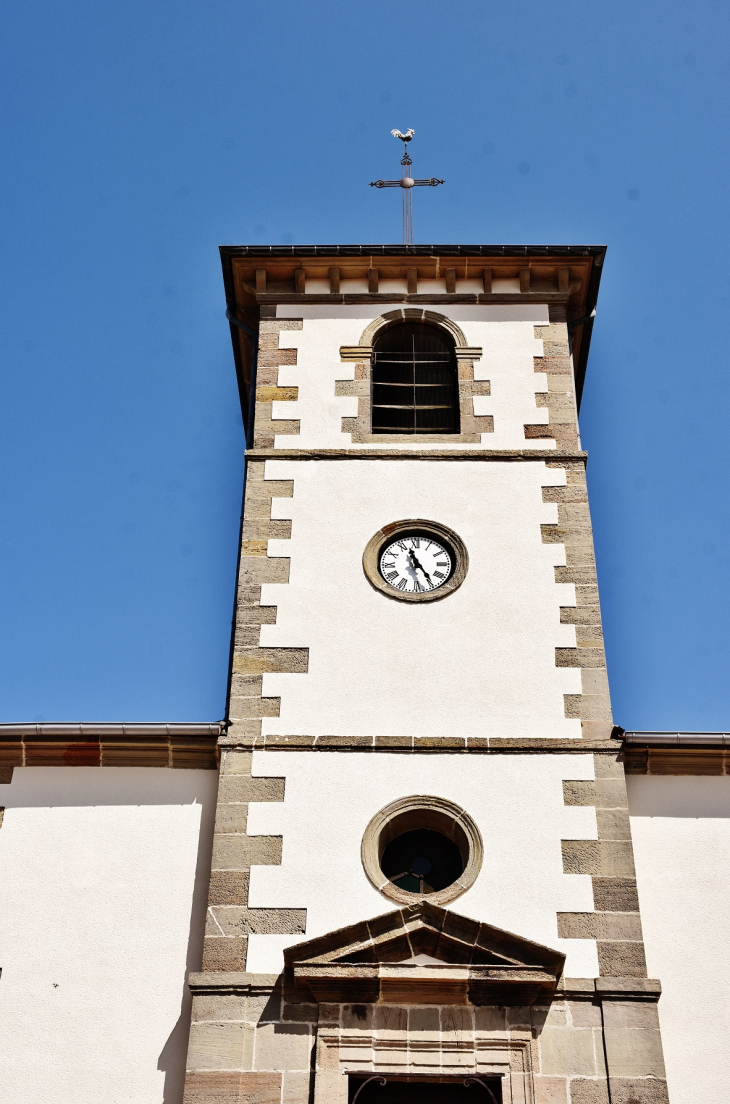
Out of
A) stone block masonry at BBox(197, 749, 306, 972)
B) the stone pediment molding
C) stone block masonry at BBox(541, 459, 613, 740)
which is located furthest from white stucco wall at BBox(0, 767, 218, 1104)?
stone block masonry at BBox(541, 459, 613, 740)

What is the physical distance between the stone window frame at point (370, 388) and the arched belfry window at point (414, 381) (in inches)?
3.5

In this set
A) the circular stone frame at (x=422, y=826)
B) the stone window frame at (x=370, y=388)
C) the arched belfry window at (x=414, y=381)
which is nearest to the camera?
the circular stone frame at (x=422, y=826)

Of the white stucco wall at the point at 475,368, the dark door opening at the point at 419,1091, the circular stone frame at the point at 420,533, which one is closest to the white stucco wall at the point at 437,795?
the dark door opening at the point at 419,1091

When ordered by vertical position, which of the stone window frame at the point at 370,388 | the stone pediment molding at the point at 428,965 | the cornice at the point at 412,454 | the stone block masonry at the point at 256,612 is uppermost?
the stone window frame at the point at 370,388

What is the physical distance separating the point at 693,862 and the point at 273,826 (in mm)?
2899

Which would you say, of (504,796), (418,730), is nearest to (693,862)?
(504,796)

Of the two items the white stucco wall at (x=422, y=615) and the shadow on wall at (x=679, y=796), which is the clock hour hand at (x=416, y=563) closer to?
the white stucco wall at (x=422, y=615)

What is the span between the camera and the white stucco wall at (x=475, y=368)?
12.2 m

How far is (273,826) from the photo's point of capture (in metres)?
9.67

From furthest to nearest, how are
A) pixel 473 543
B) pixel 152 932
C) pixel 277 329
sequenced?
pixel 277 329 < pixel 473 543 < pixel 152 932

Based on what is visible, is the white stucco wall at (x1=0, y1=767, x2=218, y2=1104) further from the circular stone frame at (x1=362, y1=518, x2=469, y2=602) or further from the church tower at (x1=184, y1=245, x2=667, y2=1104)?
the circular stone frame at (x1=362, y1=518, x2=469, y2=602)

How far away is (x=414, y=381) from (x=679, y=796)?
476cm

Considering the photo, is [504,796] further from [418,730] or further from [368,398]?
[368,398]

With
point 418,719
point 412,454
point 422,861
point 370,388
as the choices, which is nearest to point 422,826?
point 422,861
